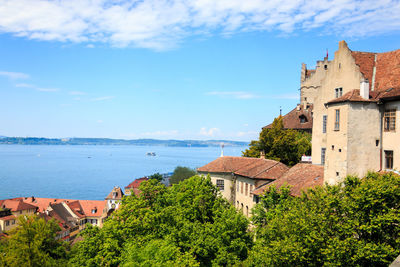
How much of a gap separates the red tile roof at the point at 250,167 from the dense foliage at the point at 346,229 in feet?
56.0

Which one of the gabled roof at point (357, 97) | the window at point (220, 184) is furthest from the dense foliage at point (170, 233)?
the gabled roof at point (357, 97)

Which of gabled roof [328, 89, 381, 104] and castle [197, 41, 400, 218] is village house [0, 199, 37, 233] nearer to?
castle [197, 41, 400, 218]

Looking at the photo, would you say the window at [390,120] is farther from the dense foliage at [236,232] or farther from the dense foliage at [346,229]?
the dense foliage at [346,229]

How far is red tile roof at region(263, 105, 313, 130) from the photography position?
192ft

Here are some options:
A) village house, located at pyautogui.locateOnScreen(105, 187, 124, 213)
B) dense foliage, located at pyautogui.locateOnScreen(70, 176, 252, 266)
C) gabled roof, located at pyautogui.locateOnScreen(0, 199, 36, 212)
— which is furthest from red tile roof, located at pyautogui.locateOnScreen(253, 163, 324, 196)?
gabled roof, located at pyautogui.locateOnScreen(0, 199, 36, 212)

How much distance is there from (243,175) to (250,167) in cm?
226

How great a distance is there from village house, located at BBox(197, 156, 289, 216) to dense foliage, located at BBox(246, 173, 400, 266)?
54.5 feet

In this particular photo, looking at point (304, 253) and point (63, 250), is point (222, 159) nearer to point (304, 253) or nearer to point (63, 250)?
point (63, 250)

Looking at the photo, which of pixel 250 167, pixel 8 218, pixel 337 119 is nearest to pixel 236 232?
pixel 337 119

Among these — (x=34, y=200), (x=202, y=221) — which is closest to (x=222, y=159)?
(x=202, y=221)

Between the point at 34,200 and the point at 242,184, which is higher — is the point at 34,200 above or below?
below

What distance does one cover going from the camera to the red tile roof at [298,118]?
192 ft

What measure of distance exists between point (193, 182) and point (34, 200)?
92.5 m

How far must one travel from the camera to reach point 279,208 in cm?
2873
